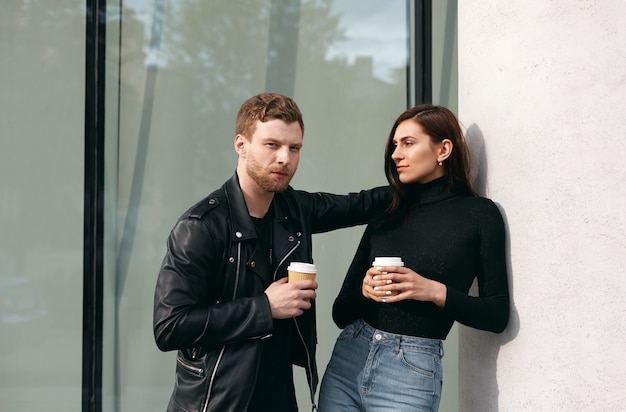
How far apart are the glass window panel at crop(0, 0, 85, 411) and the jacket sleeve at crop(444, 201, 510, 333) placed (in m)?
2.45

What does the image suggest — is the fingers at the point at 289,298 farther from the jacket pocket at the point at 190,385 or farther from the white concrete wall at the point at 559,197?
the white concrete wall at the point at 559,197

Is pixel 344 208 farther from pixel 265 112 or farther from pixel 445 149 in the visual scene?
pixel 265 112

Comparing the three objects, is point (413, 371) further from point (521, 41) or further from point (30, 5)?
point (30, 5)

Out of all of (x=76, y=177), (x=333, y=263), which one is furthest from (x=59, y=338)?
(x=333, y=263)

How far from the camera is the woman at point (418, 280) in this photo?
8.26 ft

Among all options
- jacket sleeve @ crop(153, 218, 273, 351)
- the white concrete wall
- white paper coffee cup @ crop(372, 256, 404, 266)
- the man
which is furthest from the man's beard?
the white concrete wall

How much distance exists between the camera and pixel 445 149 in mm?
2781

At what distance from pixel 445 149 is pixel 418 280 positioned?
1.83 feet

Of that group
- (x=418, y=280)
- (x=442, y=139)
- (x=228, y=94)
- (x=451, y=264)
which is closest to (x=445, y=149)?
(x=442, y=139)

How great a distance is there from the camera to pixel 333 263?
13.8 ft

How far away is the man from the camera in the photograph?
2.39 m


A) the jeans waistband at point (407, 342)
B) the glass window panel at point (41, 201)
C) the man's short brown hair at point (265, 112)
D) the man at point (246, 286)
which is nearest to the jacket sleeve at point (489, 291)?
the jeans waistband at point (407, 342)

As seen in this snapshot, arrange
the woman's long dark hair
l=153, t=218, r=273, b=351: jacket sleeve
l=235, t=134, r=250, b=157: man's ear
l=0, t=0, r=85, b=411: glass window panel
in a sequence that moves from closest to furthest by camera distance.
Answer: l=153, t=218, r=273, b=351: jacket sleeve → l=235, t=134, r=250, b=157: man's ear → the woman's long dark hair → l=0, t=0, r=85, b=411: glass window panel

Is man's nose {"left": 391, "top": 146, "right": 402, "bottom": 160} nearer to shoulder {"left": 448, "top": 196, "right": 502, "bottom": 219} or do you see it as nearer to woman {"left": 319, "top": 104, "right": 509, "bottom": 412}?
woman {"left": 319, "top": 104, "right": 509, "bottom": 412}
